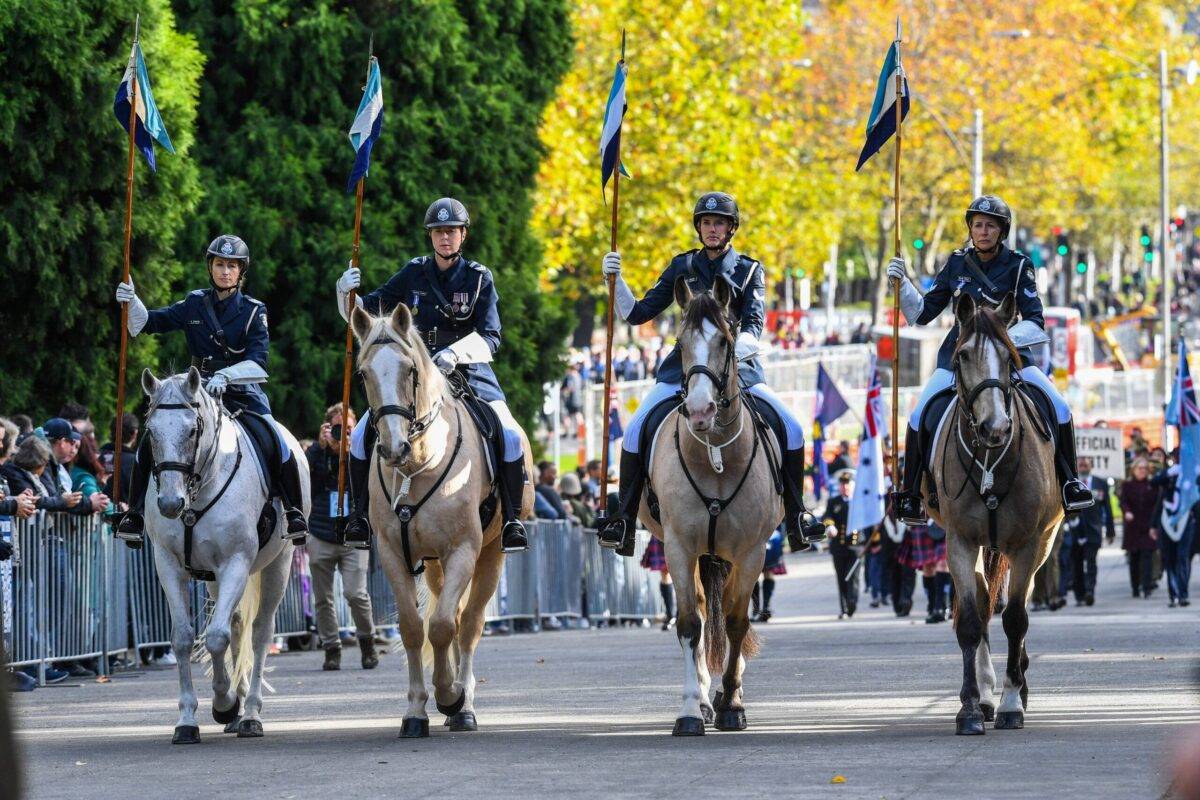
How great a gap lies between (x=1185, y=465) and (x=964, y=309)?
18.2m

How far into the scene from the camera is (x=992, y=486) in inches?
513

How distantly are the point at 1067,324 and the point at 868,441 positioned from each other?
141 feet

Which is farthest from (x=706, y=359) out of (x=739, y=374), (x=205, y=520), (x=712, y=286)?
(x=205, y=520)

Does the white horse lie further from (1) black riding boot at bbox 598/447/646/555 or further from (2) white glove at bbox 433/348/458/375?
(1) black riding boot at bbox 598/447/646/555

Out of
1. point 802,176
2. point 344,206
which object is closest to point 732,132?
point 802,176

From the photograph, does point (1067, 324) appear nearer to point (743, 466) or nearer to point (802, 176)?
point (802, 176)

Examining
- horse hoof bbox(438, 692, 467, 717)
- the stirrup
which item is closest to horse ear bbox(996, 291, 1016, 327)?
the stirrup

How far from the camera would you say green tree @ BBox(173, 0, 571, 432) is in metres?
29.9

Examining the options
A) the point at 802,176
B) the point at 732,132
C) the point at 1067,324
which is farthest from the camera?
the point at 1067,324

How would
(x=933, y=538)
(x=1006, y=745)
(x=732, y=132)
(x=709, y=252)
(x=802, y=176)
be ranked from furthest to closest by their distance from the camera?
1. (x=802, y=176)
2. (x=732, y=132)
3. (x=933, y=538)
4. (x=709, y=252)
5. (x=1006, y=745)

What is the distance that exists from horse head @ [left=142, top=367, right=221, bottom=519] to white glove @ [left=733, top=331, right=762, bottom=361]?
3.13m

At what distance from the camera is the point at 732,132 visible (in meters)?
50.8

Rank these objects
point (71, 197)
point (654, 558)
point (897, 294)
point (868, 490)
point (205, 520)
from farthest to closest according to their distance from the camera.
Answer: point (868, 490), point (654, 558), point (71, 197), point (897, 294), point (205, 520)

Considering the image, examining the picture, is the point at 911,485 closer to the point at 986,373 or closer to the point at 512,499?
the point at 986,373
